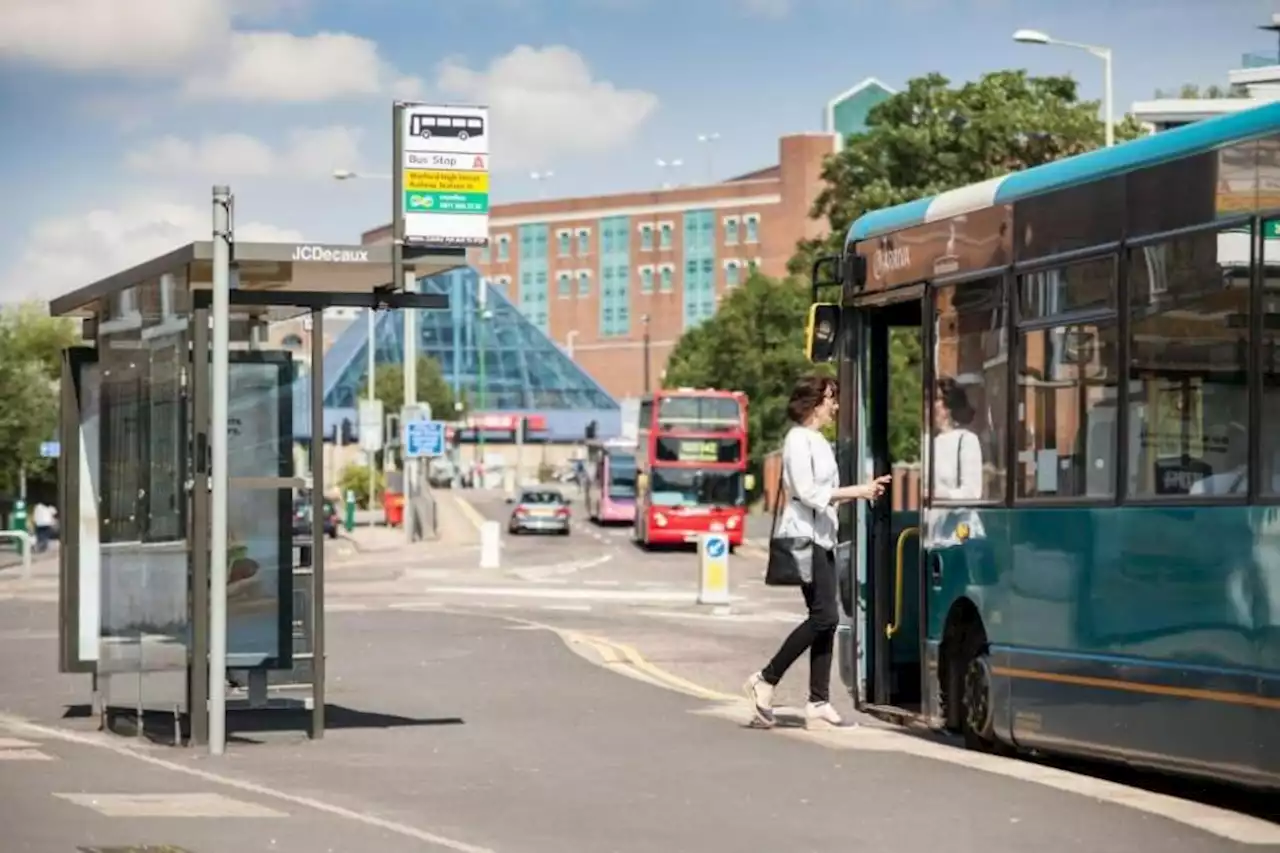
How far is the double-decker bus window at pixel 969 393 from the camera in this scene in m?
13.3

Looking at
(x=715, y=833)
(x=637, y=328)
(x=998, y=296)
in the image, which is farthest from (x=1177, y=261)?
(x=637, y=328)

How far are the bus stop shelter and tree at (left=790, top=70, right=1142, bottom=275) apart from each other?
161 ft

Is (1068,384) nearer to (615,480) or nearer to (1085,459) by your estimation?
(1085,459)

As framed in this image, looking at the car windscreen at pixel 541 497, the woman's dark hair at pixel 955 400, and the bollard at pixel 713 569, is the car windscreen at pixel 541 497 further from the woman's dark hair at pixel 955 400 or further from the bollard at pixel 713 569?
the woman's dark hair at pixel 955 400

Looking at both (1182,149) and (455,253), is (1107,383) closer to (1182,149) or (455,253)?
(1182,149)

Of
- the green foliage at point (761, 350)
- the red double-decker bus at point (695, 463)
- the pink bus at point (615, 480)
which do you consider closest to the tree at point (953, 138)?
the red double-decker bus at point (695, 463)

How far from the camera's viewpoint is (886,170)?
68.8 metres

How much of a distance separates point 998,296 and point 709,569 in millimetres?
22657

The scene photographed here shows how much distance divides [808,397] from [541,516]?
63.5 meters

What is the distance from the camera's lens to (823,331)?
1580cm

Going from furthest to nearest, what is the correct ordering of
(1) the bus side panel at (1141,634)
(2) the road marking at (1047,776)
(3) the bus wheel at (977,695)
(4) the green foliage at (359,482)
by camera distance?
(4) the green foliage at (359,482)
(3) the bus wheel at (977,695)
(1) the bus side panel at (1141,634)
(2) the road marking at (1047,776)

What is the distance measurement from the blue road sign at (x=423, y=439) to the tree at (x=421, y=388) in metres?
72.5

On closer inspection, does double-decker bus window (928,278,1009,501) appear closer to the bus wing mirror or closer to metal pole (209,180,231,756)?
the bus wing mirror

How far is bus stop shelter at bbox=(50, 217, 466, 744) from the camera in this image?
13.7 m
